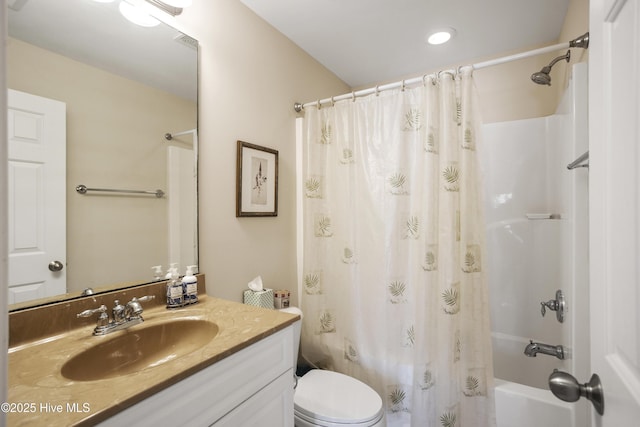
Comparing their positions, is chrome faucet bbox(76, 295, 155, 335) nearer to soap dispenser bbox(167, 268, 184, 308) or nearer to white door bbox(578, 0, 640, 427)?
soap dispenser bbox(167, 268, 184, 308)

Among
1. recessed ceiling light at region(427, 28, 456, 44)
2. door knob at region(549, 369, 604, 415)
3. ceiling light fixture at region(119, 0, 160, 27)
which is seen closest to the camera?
door knob at region(549, 369, 604, 415)

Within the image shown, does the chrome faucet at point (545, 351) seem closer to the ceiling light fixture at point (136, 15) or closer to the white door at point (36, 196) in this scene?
the white door at point (36, 196)

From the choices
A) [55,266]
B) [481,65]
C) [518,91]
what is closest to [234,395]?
[55,266]

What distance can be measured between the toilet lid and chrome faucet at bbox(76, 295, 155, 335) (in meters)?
0.83

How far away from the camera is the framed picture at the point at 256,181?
1.58 metres

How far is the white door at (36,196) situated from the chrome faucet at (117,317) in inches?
5.8

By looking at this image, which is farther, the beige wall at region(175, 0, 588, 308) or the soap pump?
the beige wall at region(175, 0, 588, 308)

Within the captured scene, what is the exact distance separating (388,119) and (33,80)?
5.08ft

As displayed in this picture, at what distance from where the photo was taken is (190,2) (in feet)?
4.31

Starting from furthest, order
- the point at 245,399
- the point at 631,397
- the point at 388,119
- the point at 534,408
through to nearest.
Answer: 1. the point at 388,119
2. the point at 534,408
3. the point at 245,399
4. the point at 631,397

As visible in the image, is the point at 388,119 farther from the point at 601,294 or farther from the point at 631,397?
the point at 631,397

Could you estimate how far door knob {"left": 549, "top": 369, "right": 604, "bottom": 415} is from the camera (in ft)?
1.81

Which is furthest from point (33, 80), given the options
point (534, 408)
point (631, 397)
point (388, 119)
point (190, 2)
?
point (534, 408)

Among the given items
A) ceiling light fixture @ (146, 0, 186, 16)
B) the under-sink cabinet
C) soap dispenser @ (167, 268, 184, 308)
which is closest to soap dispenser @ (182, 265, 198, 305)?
soap dispenser @ (167, 268, 184, 308)
